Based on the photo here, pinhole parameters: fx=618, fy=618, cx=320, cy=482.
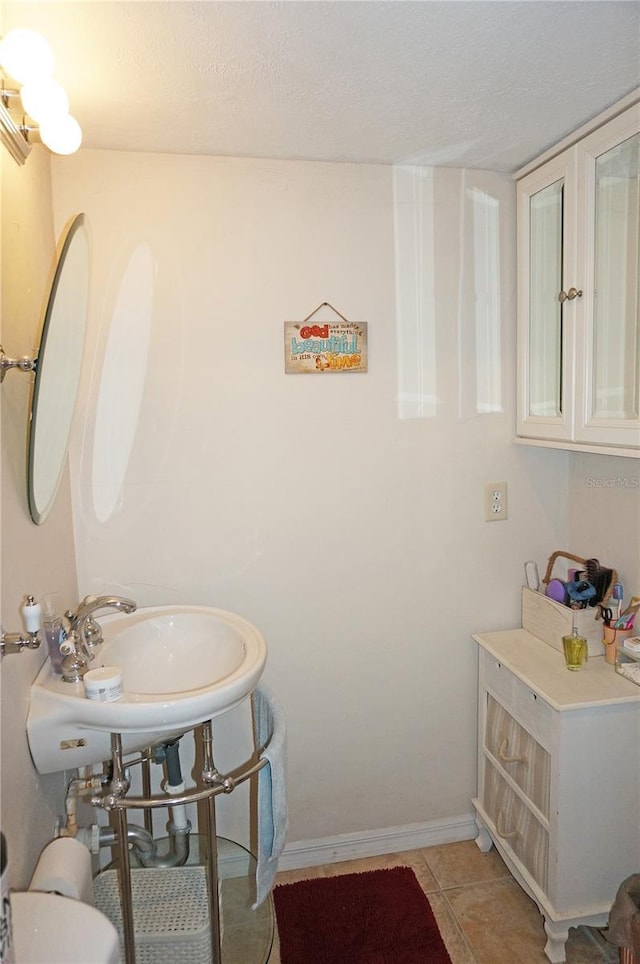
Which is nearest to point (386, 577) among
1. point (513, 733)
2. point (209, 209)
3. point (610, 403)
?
point (513, 733)

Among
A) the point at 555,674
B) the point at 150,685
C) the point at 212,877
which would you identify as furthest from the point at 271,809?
the point at 555,674

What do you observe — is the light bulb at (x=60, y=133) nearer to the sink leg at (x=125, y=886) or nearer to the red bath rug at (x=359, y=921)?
the sink leg at (x=125, y=886)

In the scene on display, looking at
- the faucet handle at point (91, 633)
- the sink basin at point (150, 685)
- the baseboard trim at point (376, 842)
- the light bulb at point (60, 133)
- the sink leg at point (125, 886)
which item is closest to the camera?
the light bulb at point (60, 133)

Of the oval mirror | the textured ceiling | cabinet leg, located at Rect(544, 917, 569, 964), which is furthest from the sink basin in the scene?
the textured ceiling

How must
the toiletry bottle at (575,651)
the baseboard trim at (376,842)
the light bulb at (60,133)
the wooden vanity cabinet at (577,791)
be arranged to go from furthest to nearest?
the baseboard trim at (376,842), the toiletry bottle at (575,651), the wooden vanity cabinet at (577,791), the light bulb at (60,133)

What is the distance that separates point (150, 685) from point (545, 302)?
1488mm

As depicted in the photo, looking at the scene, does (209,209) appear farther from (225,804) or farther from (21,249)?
(225,804)

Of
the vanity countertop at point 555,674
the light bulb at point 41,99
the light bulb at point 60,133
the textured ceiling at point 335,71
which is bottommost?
the vanity countertop at point 555,674

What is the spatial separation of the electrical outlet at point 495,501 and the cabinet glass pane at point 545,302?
26 centimetres

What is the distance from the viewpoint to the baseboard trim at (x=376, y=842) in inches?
76.1

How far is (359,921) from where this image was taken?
173 centimetres

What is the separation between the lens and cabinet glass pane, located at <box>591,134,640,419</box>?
145 centimetres

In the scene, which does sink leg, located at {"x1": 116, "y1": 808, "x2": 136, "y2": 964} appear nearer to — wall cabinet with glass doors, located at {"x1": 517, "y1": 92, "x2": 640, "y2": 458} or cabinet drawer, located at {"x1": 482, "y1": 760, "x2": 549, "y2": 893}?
cabinet drawer, located at {"x1": 482, "y1": 760, "x2": 549, "y2": 893}

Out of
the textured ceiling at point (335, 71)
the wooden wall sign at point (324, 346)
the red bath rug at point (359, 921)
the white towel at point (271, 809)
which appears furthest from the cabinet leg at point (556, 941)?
the textured ceiling at point (335, 71)
